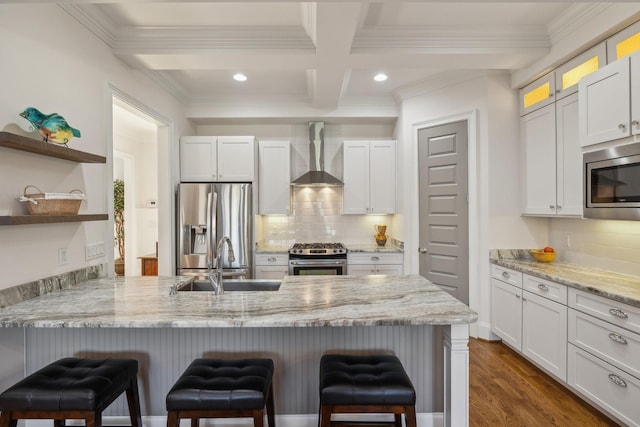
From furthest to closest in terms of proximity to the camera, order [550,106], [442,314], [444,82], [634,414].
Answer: [444,82] < [550,106] < [634,414] < [442,314]

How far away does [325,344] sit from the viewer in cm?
194

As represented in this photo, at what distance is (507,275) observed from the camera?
10.1 feet

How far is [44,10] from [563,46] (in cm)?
373

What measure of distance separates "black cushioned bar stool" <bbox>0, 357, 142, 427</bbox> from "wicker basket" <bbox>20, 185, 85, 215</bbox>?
87cm

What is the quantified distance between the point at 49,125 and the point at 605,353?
3.63 m

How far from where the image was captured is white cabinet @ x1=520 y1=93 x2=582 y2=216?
2.67 m

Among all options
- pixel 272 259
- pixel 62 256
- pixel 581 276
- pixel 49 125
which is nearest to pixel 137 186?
pixel 272 259

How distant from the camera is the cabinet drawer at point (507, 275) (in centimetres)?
292

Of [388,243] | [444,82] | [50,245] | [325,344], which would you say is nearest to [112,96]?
[50,245]

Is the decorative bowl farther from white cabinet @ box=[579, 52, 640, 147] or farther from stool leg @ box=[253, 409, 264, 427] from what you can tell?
stool leg @ box=[253, 409, 264, 427]

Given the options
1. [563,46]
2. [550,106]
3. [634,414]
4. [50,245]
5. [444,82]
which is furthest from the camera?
[444,82]

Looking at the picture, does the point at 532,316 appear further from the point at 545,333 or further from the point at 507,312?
the point at 507,312

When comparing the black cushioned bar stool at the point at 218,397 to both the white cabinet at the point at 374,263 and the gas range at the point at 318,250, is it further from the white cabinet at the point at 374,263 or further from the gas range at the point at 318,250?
the white cabinet at the point at 374,263

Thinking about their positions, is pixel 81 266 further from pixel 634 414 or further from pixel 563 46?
pixel 563 46
